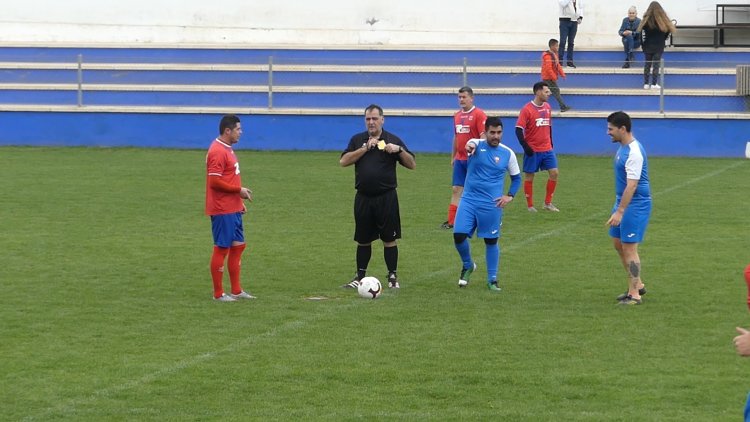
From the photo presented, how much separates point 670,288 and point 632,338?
8.38 ft

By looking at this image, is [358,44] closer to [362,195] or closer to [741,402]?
[362,195]

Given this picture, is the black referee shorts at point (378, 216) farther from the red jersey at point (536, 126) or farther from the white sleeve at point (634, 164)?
the red jersey at point (536, 126)

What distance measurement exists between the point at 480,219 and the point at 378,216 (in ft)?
3.37

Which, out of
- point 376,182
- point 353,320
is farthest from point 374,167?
point 353,320

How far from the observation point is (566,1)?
30406 millimetres

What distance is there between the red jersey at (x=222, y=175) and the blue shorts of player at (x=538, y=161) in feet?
26.0

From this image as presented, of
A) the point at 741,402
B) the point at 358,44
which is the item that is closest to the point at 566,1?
the point at 358,44

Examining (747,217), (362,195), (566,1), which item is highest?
(566,1)

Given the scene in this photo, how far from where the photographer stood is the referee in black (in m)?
12.3

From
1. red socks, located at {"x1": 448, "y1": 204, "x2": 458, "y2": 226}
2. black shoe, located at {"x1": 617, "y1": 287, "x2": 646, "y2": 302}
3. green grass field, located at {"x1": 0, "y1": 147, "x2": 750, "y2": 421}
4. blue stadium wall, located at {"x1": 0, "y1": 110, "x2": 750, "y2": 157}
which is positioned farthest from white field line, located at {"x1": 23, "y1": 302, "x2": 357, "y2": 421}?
blue stadium wall, located at {"x1": 0, "y1": 110, "x2": 750, "y2": 157}

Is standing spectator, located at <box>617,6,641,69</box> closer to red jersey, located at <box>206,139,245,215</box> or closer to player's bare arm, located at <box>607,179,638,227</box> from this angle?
player's bare arm, located at <box>607,179,638,227</box>

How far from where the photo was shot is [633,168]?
11.3m

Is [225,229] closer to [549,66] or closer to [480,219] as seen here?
[480,219]

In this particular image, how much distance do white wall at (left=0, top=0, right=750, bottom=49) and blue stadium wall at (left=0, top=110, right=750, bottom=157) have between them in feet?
19.2
